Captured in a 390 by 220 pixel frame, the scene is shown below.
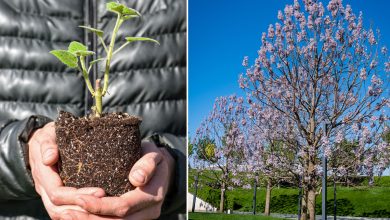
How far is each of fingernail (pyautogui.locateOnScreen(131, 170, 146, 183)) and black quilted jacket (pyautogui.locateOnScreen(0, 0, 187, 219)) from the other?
0.33m

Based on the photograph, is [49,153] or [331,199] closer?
[49,153]

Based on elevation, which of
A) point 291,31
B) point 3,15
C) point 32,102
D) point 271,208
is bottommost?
point 271,208

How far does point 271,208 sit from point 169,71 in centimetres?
457

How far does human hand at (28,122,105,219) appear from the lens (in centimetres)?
50

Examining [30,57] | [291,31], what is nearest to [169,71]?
[30,57]

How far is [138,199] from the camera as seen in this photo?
0.51 metres

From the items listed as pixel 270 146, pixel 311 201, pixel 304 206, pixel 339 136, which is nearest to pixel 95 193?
pixel 339 136

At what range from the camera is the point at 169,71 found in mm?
871

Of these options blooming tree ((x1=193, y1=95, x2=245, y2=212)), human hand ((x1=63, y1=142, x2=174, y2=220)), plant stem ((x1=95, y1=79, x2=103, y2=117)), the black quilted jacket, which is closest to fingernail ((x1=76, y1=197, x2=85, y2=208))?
human hand ((x1=63, y1=142, x2=174, y2=220))

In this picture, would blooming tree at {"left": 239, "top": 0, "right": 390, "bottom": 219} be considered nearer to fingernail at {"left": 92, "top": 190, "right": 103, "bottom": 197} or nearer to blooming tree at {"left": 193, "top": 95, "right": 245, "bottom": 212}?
blooming tree at {"left": 193, "top": 95, "right": 245, "bottom": 212}

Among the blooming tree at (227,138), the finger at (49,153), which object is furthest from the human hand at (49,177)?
the blooming tree at (227,138)

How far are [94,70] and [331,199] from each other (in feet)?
18.1

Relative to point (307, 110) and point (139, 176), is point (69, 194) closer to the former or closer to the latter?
point (139, 176)

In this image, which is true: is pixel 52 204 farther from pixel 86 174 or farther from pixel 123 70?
pixel 123 70
